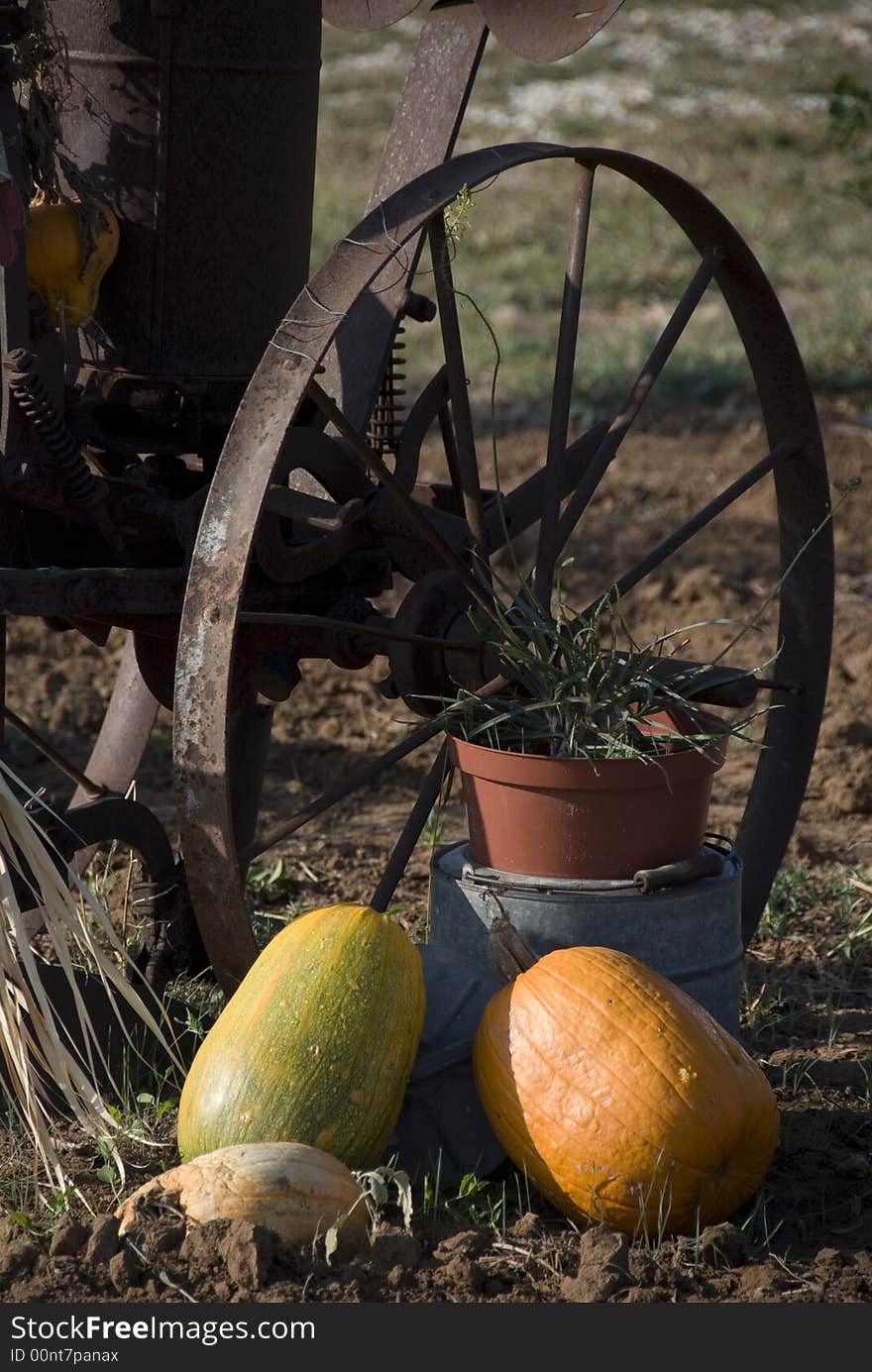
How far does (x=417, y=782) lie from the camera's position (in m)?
4.48

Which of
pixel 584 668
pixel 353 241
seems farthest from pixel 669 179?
pixel 584 668

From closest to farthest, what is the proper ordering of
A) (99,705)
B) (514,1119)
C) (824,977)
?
(514,1119) < (824,977) < (99,705)

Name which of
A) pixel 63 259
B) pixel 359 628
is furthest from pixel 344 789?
pixel 63 259

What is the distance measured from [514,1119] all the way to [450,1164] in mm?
172

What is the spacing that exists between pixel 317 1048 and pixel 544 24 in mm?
1931

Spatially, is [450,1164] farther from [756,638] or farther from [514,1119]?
[756,638]

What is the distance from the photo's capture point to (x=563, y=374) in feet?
9.71

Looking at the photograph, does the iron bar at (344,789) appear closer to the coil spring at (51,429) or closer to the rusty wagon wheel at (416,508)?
the rusty wagon wheel at (416,508)

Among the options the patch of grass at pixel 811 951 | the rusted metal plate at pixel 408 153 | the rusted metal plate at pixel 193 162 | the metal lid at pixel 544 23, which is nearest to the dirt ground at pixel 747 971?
the patch of grass at pixel 811 951

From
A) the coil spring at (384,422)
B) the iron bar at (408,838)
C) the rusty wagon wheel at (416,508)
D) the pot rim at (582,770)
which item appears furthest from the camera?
the coil spring at (384,422)

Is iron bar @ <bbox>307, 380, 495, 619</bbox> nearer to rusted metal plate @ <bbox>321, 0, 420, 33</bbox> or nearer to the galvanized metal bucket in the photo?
the galvanized metal bucket

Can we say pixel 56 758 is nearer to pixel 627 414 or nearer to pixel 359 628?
pixel 359 628

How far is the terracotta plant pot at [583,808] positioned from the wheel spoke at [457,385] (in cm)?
45

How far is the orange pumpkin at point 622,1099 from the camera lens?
7.47ft
